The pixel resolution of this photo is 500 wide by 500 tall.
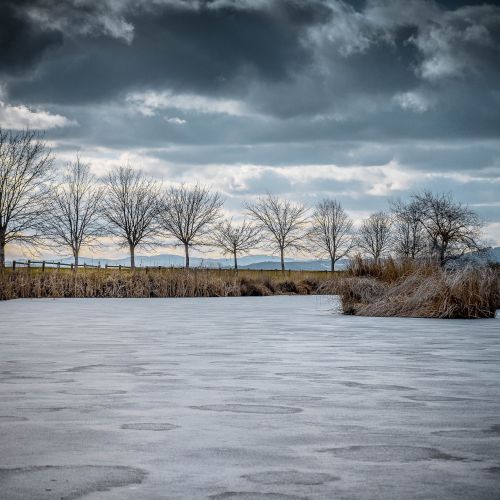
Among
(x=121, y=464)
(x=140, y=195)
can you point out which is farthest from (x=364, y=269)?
(x=140, y=195)

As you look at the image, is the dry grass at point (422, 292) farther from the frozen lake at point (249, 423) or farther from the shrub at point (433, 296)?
the frozen lake at point (249, 423)

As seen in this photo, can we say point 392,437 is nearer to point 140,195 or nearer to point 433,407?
point 433,407

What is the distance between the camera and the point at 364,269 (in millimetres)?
16797

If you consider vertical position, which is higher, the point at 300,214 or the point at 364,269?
the point at 300,214

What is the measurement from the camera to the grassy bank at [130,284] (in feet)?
88.0

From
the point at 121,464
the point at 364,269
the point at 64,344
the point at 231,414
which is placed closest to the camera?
the point at 121,464

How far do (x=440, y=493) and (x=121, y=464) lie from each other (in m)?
1.15

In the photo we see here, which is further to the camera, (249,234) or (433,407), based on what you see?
(249,234)

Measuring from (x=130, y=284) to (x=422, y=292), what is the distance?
53.3 ft

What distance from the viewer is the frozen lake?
2.41 metres

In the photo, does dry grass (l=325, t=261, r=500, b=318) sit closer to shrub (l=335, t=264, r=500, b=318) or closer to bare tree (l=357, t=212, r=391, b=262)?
shrub (l=335, t=264, r=500, b=318)

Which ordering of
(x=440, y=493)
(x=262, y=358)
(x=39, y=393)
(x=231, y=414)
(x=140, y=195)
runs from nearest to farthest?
(x=440, y=493) → (x=231, y=414) → (x=39, y=393) → (x=262, y=358) → (x=140, y=195)

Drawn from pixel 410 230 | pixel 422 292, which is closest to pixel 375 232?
pixel 410 230

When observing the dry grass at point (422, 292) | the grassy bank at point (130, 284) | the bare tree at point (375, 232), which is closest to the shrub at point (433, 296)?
the dry grass at point (422, 292)
